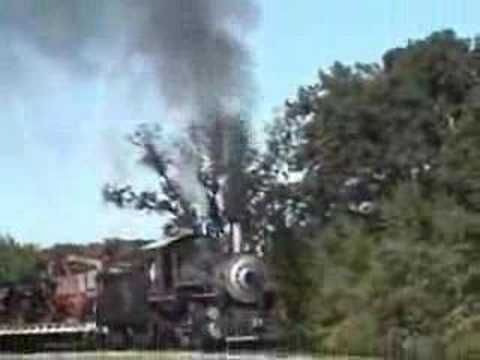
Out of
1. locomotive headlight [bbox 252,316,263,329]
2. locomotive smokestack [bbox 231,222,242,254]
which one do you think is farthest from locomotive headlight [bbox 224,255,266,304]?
locomotive headlight [bbox 252,316,263,329]

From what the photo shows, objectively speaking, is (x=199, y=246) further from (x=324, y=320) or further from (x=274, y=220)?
(x=274, y=220)

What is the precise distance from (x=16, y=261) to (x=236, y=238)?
4.61m

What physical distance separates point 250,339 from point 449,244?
4.08m

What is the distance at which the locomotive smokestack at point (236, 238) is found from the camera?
2224cm

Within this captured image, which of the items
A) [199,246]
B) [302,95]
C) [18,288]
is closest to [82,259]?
[18,288]

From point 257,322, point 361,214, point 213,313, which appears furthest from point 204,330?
point 361,214

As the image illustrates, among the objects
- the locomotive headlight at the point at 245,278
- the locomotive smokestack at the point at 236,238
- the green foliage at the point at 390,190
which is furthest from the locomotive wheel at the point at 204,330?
the green foliage at the point at 390,190

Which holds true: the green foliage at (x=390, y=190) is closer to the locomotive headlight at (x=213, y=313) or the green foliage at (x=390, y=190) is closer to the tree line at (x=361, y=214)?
the tree line at (x=361, y=214)

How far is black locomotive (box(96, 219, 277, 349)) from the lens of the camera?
21.0m

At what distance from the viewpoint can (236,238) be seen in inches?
896

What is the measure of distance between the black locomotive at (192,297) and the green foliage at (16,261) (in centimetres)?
157

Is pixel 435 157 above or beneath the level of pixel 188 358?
above

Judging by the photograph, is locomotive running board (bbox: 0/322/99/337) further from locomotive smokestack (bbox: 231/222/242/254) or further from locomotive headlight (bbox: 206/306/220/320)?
locomotive smokestack (bbox: 231/222/242/254)

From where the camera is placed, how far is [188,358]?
18.4 metres
